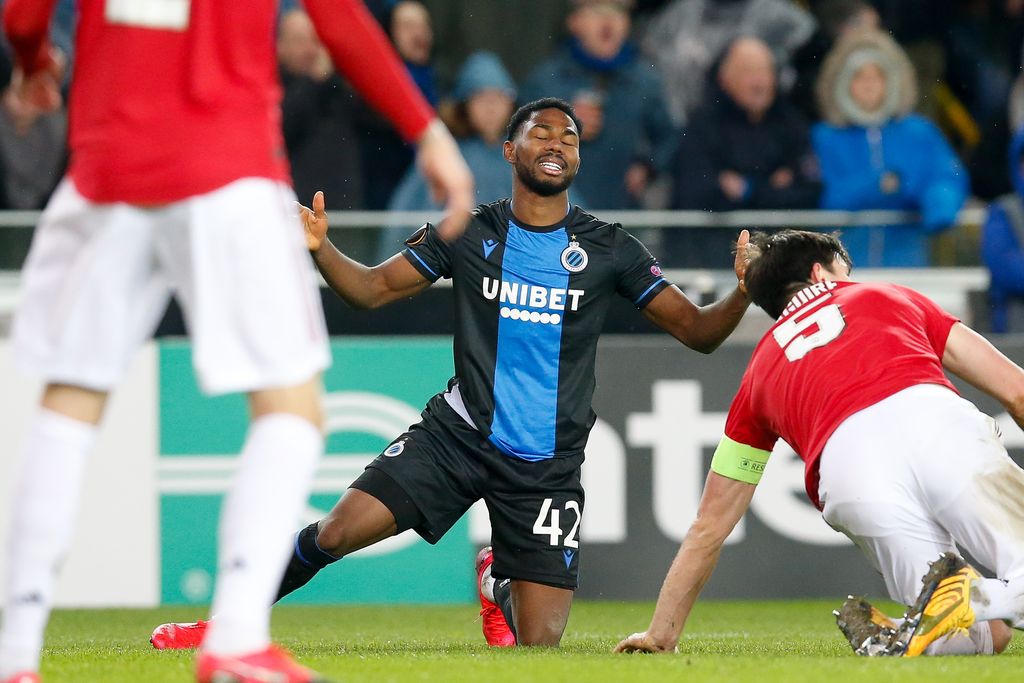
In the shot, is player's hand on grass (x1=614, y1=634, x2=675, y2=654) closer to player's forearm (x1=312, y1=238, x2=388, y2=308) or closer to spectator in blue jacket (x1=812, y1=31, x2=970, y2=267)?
player's forearm (x1=312, y1=238, x2=388, y2=308)

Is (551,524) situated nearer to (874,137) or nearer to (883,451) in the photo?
(883,451)

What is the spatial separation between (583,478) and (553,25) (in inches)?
142

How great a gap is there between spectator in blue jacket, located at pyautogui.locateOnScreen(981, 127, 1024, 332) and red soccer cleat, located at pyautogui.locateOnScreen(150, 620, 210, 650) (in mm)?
4933

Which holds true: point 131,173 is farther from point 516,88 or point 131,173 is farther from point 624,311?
point 516,88

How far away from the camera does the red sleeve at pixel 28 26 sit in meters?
3.30

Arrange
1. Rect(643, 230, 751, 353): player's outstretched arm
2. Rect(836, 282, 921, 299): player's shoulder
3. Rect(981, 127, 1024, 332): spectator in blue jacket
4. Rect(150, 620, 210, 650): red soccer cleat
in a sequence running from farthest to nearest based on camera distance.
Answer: Rect(981, 127, 1024, 332): spectator in blue jacket
Rect(643, 230, 751, 353): player's outstretched arm
Rect(150, 620, 210, 650): red soccer cleat
Rect(836, 282, 921, 299): player's shoulder

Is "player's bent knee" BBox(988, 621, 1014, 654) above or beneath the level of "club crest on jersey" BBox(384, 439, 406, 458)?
beneath

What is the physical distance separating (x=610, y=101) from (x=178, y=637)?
5292 mm

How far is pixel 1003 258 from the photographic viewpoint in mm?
8414

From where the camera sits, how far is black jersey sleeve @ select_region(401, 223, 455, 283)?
5516mm

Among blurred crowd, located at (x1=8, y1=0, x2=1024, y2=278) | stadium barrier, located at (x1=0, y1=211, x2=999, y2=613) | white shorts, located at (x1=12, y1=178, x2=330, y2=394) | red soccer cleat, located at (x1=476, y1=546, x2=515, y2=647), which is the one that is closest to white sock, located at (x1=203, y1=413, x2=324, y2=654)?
white shorts, located at (x1=12, y1=178, x2=330, y2=394)

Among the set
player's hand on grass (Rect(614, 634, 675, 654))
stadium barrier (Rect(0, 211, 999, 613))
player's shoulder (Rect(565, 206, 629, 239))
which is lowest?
stadium barrier (Rect(0, 211, 999, 613))

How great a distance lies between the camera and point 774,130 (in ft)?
30.7

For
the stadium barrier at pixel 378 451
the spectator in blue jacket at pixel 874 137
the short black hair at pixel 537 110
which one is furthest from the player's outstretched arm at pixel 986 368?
the spectator in blue jacket at pixel 874 137
